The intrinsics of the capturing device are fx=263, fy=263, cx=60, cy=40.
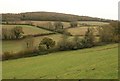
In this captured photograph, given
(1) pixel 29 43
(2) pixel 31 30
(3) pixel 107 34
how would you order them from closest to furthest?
(1) pixel 29 43 < (3) pixel 107 34 < (2) pixel 31 30

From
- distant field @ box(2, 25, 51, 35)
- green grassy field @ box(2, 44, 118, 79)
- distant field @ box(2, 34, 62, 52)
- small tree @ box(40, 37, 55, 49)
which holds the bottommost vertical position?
distant field @ box(2, 34, 62, 52)

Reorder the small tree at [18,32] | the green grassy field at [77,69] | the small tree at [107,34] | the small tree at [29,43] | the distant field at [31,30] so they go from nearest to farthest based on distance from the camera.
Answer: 1. the green grassy field at [77,69]
2. the small tree at [29,43]
3. the small tree at [107,34]
4. the small tree at [18,32]
5. the distant field at [31,30]

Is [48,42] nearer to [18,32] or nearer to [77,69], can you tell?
[18,32]

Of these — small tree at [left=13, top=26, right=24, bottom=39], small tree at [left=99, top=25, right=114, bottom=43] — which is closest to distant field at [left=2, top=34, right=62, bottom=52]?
small tree at [left=13, top=26, right=24, bottom=39]

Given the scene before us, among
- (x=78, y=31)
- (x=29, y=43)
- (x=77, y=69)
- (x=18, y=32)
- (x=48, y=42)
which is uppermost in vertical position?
(x=77, y=69)

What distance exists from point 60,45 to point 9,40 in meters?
19.6

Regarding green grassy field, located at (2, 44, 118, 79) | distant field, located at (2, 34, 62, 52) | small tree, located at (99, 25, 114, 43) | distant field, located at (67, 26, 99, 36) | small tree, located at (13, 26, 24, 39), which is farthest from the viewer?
distant field, located at (67, 26, 99, 36)

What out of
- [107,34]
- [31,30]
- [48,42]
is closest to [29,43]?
[48,42]

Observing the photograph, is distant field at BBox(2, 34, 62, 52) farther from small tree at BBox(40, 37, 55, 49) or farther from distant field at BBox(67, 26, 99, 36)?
distant field at BBox(67, 26, 99, 36)

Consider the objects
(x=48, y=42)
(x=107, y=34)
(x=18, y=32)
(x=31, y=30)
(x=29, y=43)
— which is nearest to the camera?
(x=48, y=42)

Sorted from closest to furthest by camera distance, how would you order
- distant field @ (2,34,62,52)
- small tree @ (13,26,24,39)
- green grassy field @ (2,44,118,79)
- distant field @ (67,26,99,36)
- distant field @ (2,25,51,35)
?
green grassy field @ (2,44,118,79) < distant field @ (2,34,62,52) < small tree @ (13,26,24,39) < distant field @ (67,26,99,36) < distant field @ (2,25,51,35)

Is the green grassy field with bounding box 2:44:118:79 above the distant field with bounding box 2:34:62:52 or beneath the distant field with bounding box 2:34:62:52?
above

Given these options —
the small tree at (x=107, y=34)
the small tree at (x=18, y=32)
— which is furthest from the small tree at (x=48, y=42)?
the small tree at (x=107, y=34)

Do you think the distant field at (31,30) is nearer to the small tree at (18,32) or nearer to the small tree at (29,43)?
the small tree at (18,32)
